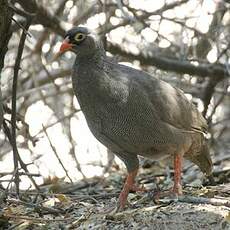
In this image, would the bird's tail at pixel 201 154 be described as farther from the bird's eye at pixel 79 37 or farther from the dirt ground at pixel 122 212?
the bird's eye at pixel 79 37

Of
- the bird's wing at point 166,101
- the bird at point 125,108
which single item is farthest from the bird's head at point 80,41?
the bird's wing at point 166,101

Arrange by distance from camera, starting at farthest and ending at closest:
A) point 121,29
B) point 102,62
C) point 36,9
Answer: point 121,29, point 36,9, point 102,62

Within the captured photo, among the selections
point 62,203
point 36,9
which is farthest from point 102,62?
point 36,9

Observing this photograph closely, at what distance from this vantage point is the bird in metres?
5.11

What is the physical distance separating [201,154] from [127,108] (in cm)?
146

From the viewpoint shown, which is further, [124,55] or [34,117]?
[34,117]

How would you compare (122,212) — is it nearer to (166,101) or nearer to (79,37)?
(166,101)

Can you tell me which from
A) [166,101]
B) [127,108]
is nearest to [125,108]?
[127,108]

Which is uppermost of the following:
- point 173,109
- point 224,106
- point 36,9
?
point 36,9

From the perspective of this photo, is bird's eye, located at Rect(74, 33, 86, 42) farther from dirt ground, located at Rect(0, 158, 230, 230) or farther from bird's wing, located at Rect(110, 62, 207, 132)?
dirt ground, located at Rect(0, 158, 230, 230)

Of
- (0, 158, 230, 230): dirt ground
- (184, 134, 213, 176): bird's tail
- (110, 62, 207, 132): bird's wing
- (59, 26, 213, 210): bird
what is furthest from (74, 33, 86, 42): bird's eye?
(184, 134, 213, 176): bird's tail

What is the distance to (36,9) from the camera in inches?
264

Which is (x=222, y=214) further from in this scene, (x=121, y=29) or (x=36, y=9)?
(x=121, y=29)

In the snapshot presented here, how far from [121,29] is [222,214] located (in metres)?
4.59
